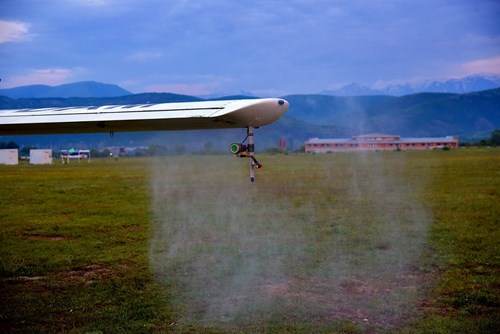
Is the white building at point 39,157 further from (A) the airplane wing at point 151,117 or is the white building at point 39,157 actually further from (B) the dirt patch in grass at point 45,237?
(A) the airplane wing at point 151,117

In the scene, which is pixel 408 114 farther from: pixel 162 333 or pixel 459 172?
pixel 162 333

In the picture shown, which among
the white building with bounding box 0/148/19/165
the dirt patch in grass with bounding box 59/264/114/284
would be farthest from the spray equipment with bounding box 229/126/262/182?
the white building with bounding box 0/148/19/165

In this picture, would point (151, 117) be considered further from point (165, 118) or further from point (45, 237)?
point (45, 237)

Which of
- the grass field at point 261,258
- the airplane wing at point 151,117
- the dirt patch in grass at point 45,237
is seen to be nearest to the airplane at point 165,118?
the airplane wing at point 151,117

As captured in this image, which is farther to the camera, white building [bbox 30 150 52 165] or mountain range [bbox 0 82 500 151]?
white building [bbox 30 150 52 165]

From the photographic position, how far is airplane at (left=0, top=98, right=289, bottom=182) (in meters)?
8.06

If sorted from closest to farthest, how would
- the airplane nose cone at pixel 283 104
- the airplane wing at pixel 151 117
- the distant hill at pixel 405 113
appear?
the airplane wing at pixel 151 117 < the airplane nose cone at pixel 283 104 < the distant hill at pixel 405 113

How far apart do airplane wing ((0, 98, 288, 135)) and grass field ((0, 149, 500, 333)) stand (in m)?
3.60

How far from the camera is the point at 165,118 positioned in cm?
809

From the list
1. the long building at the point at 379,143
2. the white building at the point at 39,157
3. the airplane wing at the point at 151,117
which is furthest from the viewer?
the white building at the point at 39,157

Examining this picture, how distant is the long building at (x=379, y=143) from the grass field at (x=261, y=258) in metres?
1.29

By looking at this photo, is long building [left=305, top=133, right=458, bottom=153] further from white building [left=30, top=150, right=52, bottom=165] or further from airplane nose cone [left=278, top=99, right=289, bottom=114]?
white building [left=30, top=150, right=52, bottom=165]

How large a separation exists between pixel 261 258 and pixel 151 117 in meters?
7.19

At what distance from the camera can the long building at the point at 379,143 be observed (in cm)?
1595
